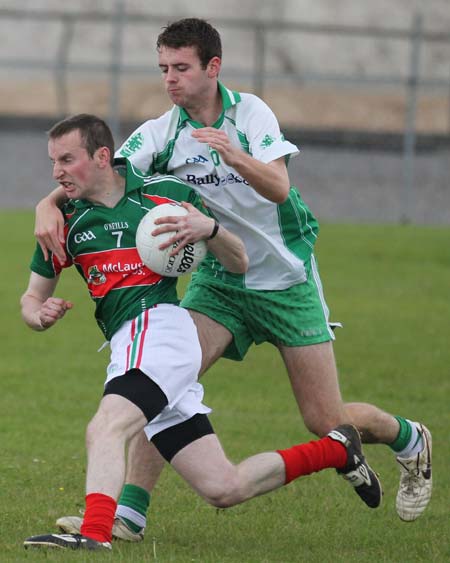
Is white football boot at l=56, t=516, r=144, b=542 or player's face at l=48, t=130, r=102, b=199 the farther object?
white football boot at l=56, t=516, r=144, b=542

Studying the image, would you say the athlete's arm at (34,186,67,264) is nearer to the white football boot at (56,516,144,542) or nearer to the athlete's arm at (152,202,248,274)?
the athlete's arm at (152,202,248,274)

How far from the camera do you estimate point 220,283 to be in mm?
7176

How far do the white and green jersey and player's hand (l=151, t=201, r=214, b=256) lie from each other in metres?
0.65

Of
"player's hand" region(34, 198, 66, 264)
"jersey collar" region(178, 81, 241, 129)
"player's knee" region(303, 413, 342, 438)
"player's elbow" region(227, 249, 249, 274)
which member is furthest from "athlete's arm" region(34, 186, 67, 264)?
"player's knee" region(303, 413, 342, 438)

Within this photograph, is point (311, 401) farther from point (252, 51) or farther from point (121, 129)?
point (252, 51)

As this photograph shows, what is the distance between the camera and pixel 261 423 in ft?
33.0

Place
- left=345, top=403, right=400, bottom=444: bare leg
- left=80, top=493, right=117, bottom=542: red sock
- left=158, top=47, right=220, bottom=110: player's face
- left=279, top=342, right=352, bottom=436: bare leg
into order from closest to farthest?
left=80, top=493, right=117, bottom=542: red sock
left=158, top=47, right=220, bottom=110: player's face
left=279, top=342, right=352, bottom=436: bare leg
left=345, top=403, right=400, bottom=444: bare leg

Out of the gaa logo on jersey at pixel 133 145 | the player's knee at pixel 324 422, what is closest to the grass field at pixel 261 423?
the player's knee at pixel 324 422

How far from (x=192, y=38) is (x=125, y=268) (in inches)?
47.5

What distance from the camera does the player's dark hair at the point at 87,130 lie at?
6.30 meters

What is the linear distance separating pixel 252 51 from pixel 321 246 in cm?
2121

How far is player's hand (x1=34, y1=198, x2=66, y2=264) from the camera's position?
6.32m

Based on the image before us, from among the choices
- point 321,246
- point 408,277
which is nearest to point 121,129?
point 321,246

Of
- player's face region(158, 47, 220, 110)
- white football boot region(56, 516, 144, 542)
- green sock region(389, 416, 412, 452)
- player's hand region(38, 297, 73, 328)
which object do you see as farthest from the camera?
green sock region(389, 416, 412, 452)
